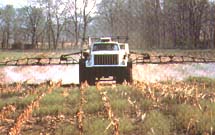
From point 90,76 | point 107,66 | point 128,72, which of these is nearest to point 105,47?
point 107,66

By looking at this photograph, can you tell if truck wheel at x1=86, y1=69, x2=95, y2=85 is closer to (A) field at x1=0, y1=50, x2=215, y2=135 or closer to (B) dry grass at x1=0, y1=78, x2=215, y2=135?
(A) field at x1=0, y1=50, x2=215, y2=135

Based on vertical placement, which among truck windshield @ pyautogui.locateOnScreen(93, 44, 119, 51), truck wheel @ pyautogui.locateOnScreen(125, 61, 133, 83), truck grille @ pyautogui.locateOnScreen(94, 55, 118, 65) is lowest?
truck wheel @ pyautogui.locateOnScreen(125, 61, 133, 83)

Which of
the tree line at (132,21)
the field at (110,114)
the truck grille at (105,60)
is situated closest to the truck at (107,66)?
the truck grille at (105,60)

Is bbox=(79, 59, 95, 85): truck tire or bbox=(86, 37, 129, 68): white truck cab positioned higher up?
bbox=(86, 37, 129, 68): white truck cab

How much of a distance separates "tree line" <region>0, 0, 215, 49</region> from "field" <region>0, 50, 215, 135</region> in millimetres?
52642

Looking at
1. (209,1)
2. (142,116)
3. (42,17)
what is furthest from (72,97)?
(42,17)

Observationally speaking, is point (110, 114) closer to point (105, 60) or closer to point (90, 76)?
point (105, 60)

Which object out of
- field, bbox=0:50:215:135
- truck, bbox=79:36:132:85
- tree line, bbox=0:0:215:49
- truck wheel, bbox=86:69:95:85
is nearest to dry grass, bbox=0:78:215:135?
field, bbox=0:50:215:135

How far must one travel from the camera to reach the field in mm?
7707

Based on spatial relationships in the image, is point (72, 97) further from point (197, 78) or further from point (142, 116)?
point (197, 78)

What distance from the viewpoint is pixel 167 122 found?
8188mm

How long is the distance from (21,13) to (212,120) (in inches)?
3497

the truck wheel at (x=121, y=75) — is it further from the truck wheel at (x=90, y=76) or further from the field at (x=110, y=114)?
the field at (x=110, y=114)

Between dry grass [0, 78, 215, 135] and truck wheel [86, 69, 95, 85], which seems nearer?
dry grass [0, 78, 215, 135]
